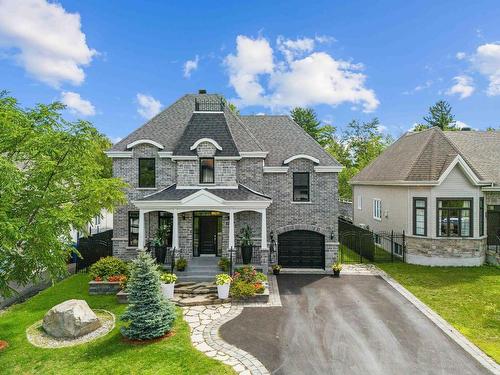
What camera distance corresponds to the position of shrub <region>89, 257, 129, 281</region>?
47.3ft

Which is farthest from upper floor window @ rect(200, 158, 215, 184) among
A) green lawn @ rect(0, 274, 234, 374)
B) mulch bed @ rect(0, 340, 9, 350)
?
mulch bed @ rect(0, 340, 9, 350)

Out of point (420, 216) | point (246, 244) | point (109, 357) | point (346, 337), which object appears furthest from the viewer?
point (420, 216)

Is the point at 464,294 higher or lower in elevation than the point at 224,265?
lower

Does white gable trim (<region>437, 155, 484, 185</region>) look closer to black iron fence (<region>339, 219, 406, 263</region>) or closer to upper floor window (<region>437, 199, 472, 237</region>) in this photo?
upper floor window (<region>437, 199, 472, 237</region>)

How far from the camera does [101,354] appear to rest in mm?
9070

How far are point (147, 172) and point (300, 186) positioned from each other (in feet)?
29.0

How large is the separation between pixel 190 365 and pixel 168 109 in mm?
15847

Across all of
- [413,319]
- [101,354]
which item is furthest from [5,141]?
[413,319]

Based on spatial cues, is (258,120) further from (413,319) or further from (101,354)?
(101,354)

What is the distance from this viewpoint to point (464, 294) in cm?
1373

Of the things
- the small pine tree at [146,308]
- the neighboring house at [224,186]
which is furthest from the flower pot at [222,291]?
the neighboring house at [224,186]

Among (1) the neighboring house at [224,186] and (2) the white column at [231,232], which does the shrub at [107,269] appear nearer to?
(1) the neighboring house at [224,186]

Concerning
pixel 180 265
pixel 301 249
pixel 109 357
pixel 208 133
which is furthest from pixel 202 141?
pixel 109 357

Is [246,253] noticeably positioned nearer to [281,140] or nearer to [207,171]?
[207,171]
